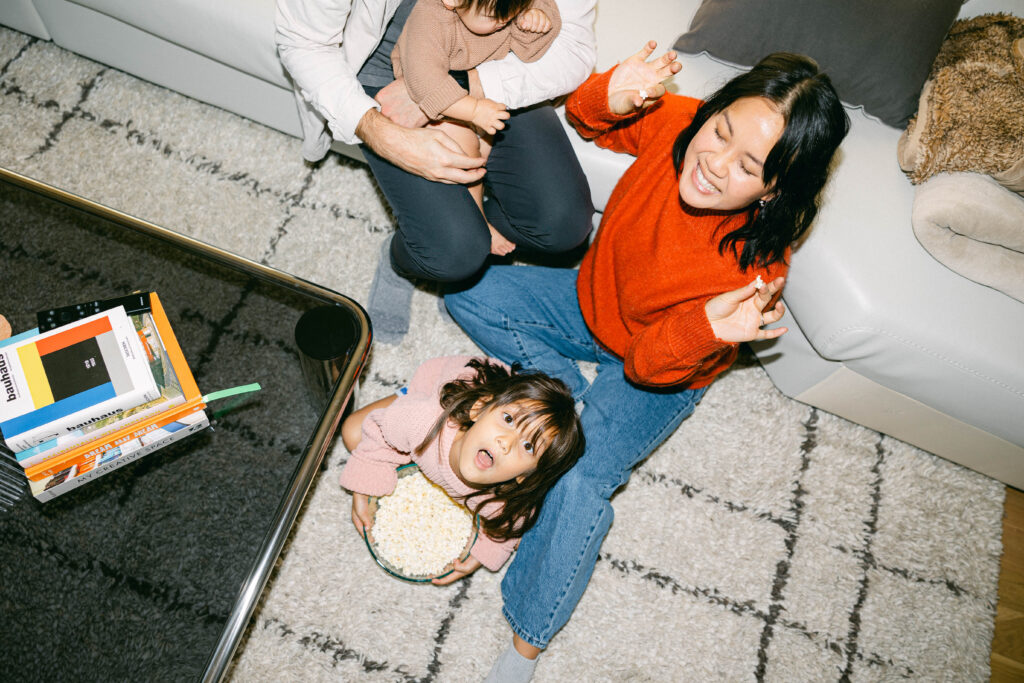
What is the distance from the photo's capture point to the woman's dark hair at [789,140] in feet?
3.16

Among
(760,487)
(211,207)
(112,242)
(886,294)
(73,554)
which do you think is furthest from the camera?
(211,207)

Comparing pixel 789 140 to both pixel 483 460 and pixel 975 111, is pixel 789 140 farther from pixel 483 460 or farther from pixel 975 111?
pixel 483 460

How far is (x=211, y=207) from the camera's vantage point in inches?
67.2

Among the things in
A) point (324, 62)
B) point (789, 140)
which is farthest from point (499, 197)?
point (789, 140)

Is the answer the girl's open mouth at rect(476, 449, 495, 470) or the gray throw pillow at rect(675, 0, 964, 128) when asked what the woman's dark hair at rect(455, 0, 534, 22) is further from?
the girl's open mouth at rect(476, 449, 495, 470)

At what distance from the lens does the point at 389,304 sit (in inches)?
62.6

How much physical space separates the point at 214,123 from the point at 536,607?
153cm

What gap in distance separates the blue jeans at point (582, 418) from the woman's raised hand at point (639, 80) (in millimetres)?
438

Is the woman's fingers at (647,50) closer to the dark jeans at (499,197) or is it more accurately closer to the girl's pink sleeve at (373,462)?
the dark jeans at (499,197)

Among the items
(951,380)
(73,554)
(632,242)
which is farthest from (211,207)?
(951,380)

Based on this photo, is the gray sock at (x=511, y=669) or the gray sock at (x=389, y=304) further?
the gray sock at (x=389, y=304)

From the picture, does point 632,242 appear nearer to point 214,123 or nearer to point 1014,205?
point 1014,205

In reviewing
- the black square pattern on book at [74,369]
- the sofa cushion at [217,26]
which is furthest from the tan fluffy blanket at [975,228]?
the black square pattern on book at [74,369]

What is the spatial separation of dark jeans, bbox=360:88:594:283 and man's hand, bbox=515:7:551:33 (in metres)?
0.18
